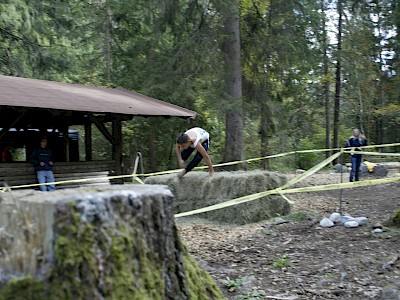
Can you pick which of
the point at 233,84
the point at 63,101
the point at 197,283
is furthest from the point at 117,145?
the point at 197,283

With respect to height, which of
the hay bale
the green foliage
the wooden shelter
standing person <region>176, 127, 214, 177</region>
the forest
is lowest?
the green foliage

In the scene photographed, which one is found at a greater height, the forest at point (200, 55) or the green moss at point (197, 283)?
the forest at point (200, 55)

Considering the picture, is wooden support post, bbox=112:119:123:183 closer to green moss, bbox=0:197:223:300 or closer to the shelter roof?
the shelter roof

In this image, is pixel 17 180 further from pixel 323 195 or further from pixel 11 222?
pixel 11 222

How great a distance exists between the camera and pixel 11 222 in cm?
176

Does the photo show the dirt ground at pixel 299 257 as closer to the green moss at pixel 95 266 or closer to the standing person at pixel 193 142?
the standing person at pixel 193 142

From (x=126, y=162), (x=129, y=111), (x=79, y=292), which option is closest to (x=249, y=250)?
(x=79, y=292)

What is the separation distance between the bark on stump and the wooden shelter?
26.6 ft

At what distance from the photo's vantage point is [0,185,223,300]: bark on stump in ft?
5.50

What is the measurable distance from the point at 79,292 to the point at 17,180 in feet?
33.8

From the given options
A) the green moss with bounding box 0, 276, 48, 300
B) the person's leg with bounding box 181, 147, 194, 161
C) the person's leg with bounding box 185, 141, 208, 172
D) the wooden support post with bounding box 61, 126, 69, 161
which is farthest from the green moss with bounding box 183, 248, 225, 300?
the wooden support post with bounding box 61, 126, 69, 161

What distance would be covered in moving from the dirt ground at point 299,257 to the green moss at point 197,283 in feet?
5.87

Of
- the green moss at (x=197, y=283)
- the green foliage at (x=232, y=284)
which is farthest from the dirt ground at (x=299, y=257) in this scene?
the green moss at (x=197, y=283)

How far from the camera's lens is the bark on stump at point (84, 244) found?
168 cm
